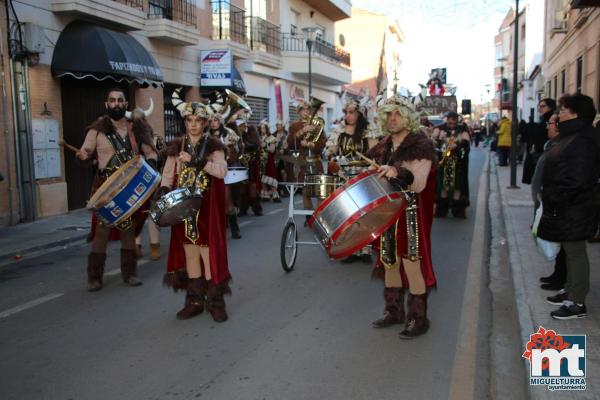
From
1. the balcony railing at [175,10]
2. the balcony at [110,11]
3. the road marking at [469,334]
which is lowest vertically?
the road marking at [469,334]

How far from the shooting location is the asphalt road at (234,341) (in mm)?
3986

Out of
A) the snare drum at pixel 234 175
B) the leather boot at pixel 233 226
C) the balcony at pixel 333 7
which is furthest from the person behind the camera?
the balcony at pixel 333 7

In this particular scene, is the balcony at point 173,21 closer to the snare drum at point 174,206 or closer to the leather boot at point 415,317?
the snare drum at point 174,206

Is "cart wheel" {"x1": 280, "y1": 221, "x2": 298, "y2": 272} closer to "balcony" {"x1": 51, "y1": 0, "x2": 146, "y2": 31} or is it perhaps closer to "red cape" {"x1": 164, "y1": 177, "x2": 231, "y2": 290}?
"red cape" {"x1": 164, "y1": 177, "x2": 231, "y2": 290}

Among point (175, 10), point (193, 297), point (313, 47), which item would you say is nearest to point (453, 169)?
point (193, 297)

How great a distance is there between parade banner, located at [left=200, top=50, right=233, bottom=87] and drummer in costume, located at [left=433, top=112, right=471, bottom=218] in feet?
30.1

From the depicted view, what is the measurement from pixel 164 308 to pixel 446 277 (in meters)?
3.18

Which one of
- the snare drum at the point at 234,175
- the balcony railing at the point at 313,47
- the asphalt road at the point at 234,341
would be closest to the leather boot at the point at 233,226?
the snare drum at the point at 234,175

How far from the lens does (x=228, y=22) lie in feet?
67.7

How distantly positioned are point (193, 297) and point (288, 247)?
6.68 feet

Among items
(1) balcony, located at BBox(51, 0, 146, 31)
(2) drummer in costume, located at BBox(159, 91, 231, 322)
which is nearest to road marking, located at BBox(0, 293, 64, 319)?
(2) drummer in costume, located at BBox(159, 91, 231, 322)

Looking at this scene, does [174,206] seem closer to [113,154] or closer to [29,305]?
[113,154]

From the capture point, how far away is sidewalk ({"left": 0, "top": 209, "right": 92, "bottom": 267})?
28.6ft

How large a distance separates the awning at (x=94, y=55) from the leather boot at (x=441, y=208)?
23.2 ft
